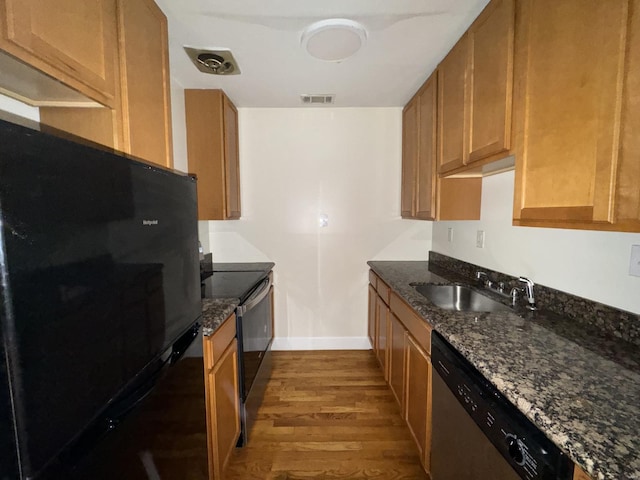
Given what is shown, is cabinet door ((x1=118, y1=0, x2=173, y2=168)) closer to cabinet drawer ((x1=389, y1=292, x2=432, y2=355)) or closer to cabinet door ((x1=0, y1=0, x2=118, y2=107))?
cabinet door ((x1=0, y1=0, x2=118, y2=107))

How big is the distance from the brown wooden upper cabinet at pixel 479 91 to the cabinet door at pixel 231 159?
66.2 inches

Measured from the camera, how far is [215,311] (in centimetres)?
144

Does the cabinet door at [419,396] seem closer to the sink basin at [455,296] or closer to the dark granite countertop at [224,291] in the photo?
the sink basin at [455,296]

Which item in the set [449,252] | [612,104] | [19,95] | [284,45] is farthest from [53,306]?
[449,252]

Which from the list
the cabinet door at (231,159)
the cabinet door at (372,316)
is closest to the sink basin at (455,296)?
the cabinet door at (372,316)

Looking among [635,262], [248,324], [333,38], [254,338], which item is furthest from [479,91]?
[254,338]

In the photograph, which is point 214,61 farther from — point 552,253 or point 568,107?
point 552,253

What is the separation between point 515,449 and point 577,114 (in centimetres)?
105

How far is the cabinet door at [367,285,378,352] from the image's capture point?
8.77 ft

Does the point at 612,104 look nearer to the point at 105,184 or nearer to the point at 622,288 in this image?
the point at 622,288

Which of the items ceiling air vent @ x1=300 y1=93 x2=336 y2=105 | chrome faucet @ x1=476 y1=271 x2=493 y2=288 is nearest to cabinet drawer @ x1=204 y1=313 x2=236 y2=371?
chrome faucet @ x1=476 y1=271 x2=493 y2=288

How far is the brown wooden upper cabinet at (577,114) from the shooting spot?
792 millimetres

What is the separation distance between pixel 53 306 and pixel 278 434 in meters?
1.80

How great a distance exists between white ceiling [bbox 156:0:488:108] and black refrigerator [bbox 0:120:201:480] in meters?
1.13
